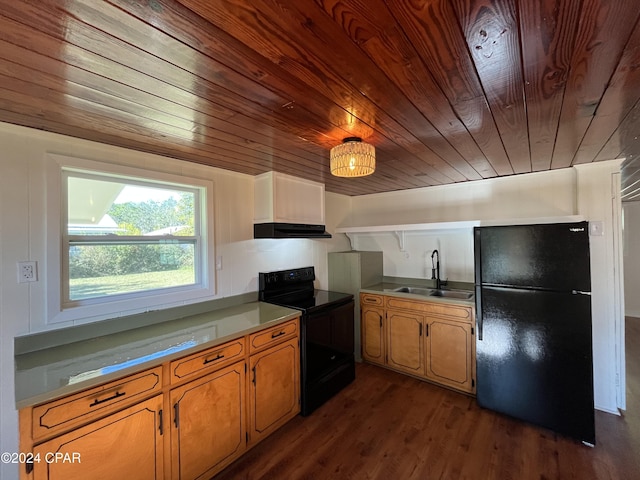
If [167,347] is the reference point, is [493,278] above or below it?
above

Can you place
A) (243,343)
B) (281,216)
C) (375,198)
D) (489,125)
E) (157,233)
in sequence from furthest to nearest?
(375,198) → (281,216) → (157,233) → (243,343) → (489,125)

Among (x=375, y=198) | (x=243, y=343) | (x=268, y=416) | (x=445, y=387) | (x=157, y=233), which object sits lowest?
(x=445, y=387)

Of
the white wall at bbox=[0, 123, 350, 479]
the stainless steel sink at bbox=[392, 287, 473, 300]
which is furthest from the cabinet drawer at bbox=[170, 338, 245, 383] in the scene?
the stainless steel sink at bbox=[392, 287, 473, 300]

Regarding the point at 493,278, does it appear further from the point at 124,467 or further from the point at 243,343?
the point at 124,467

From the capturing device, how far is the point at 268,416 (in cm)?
203

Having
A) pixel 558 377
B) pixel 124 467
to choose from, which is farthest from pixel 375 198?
pixel 124 467

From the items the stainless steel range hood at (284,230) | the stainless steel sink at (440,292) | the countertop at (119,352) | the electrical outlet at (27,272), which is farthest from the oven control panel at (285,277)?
the electrical outlet at (27,272)

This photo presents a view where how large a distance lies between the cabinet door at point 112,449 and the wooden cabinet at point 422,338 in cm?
223

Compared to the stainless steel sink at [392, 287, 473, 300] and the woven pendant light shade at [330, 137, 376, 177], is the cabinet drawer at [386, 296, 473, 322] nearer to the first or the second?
the stainless steel sink at [392, 287, 473, 300]

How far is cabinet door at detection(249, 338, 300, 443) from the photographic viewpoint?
194 cm

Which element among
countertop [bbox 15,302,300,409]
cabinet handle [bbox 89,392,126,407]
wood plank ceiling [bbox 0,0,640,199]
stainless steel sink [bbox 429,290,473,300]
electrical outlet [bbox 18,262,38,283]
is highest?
wood plank ceiling [bbox 0,0,640,199]

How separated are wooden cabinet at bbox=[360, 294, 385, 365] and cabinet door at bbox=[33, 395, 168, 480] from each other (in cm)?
222

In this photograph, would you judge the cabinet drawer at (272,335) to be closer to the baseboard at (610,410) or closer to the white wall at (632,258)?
the baseboard at (610,410)

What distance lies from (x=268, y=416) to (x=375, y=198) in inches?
111
